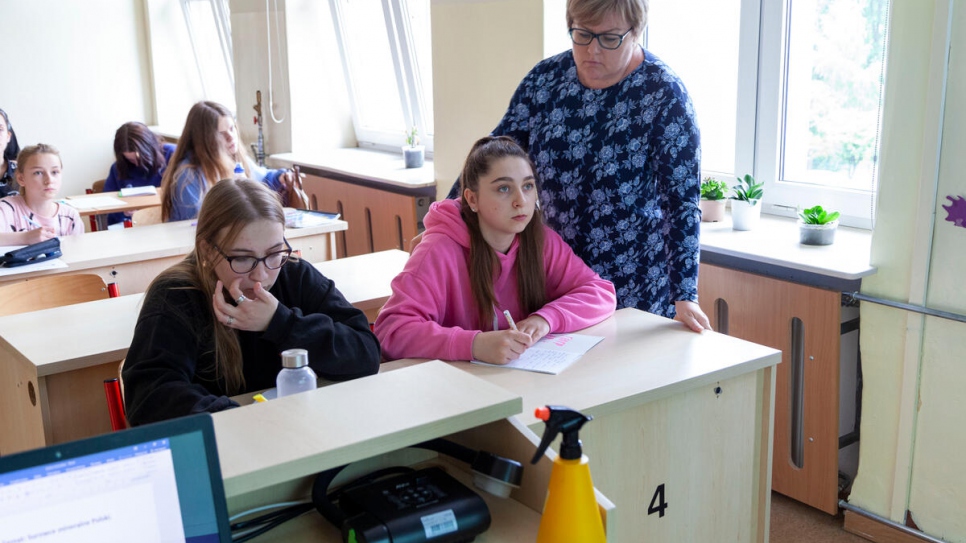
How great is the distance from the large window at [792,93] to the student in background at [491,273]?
4.24 ft

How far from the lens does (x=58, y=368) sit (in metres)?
2.08

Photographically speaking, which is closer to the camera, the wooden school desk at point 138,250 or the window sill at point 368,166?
the wooden school desk at point 138,250

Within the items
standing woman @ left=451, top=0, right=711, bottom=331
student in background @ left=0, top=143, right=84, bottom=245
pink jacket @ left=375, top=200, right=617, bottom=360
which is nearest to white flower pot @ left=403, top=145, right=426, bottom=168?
student in background @ left=0, top=143, right=84, bottom=245

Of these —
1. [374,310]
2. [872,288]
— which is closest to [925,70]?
[872,288]

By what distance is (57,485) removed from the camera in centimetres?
90

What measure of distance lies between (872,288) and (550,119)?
1039mm

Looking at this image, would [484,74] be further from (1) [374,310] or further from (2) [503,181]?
(2) [503,181]

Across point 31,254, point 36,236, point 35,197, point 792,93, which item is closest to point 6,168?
point 35,197

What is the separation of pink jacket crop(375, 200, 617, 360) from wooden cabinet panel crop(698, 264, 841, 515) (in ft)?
2.41

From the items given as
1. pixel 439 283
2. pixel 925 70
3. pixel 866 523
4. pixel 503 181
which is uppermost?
pixel 925 70

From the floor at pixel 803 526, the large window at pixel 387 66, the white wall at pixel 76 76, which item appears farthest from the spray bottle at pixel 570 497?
the white wall at pixel 76 76

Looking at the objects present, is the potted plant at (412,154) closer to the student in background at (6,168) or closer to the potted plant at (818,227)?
the student in background at (6,168)

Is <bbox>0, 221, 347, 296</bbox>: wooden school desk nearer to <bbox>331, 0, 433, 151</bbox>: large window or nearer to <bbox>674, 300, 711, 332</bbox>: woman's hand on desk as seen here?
<bbox>331, 0, 433, 151</bbox>: large window

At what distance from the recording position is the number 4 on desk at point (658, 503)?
1725 mm
